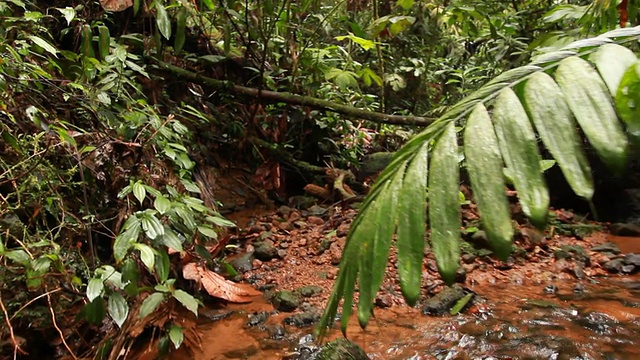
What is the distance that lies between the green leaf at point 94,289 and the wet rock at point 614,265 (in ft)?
7.83

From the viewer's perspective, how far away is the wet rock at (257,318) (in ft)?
5.76

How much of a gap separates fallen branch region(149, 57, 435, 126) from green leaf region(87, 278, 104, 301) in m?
2.05

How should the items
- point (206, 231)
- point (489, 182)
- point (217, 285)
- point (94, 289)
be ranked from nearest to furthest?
1. point (489, 182)
2. point (94, 289)
3. point (206, 231)
4. point (217, 285)

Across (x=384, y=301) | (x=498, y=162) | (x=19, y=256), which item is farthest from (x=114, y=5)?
(x=498, y=162)

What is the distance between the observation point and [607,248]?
2438 mm

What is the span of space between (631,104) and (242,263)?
203 cm

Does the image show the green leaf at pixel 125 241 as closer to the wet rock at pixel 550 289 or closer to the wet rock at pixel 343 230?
the wet rock at pixel 343 230

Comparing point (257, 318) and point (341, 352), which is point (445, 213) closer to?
point (341, 352)

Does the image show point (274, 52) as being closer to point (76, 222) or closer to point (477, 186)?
point (76, 222)

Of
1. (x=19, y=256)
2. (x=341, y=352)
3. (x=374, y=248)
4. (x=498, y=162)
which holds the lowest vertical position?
(x=341, y=352)

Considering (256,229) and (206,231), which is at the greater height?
(206,231)

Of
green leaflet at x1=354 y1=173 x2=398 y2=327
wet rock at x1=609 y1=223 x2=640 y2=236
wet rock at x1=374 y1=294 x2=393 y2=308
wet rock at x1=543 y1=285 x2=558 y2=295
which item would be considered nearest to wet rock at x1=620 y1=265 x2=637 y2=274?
wet rock at x1=543 y1=285 x2=558 y2=295

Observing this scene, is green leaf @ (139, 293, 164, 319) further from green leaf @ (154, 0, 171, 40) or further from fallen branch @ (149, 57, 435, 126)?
fallen branch @ (149, 57, 435, 126)

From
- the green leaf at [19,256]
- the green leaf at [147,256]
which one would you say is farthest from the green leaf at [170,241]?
the green leaf at [19,256]
